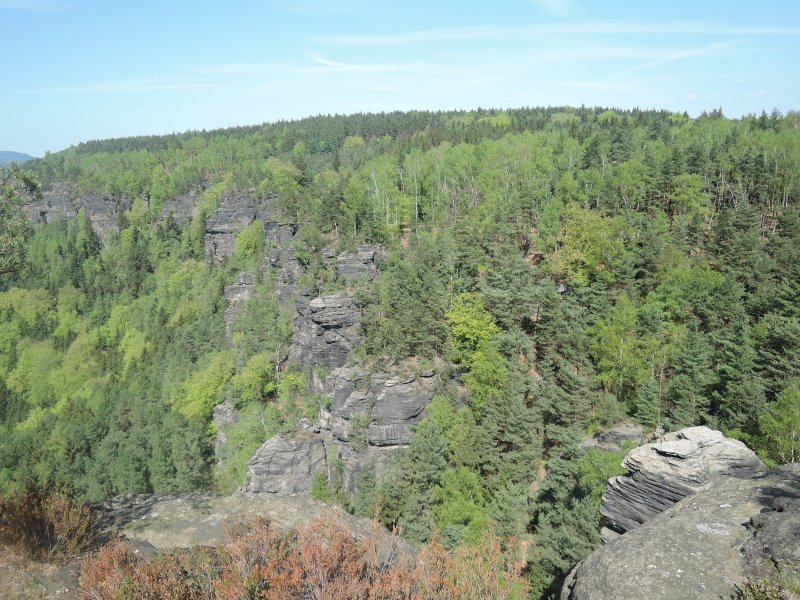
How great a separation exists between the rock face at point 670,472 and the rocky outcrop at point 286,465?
3690 cm

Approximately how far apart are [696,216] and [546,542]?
5008cm

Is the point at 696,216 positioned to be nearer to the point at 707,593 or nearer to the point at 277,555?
the point at 707,593

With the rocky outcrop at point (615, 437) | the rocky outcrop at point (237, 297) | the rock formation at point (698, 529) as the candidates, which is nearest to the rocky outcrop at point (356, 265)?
the rocky outcrop at point (237, 297)

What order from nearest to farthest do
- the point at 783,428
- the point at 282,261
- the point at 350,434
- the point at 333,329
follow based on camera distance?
the point at 783,428 → the point at 350,434 → the point at 333,329 → the point at 282,261

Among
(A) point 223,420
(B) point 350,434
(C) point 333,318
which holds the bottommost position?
(A) point 223,420

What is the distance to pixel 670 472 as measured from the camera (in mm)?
15969

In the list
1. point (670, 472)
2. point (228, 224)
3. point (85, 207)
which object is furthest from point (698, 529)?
point (85, 207)

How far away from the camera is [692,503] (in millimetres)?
13945

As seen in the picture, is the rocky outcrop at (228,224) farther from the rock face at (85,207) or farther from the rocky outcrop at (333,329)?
the rocky outcrop at (333,329)

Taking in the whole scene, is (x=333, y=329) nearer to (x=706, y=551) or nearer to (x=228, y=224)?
(x=706, y=551)

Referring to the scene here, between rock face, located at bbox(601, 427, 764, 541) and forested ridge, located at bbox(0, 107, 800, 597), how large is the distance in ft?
28.8

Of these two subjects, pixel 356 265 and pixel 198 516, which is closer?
pixel 198 516

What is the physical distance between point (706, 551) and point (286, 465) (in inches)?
1716

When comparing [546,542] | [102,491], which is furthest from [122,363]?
[546,542]
